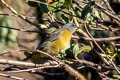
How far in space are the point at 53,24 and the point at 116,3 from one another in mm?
2178

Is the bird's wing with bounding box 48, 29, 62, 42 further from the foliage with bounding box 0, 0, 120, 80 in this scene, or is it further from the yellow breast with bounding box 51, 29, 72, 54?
the foliage with bounding box 0, 0, 120, 80

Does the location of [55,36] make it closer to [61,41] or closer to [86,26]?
[61,41]

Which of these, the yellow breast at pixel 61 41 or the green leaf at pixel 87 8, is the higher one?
the green leaf at pixel 87 8

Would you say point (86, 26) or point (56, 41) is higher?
point (86, 26)

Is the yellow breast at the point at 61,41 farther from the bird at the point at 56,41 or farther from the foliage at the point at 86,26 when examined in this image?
the foliage at the point at 86,26

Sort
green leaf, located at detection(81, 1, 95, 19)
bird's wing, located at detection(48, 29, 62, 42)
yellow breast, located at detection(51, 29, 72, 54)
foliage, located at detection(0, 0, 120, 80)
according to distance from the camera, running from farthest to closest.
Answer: bird's wing, located at detection(48, 29, 62, 42)
yellow breast, located at detection(51, 29, 72, 54)
foliage, located at detection(0, 0, 120, 80)
green leaf, located at detection(81, 1, 95, 19)

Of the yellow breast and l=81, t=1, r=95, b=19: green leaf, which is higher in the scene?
l=81, t=1, r=95, b=19: green leaf

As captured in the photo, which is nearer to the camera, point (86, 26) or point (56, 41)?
point (86, 26)

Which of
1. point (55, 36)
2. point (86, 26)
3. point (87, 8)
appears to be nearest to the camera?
point (87, 8)

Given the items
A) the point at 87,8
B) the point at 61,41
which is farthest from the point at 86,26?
the point at 61,41

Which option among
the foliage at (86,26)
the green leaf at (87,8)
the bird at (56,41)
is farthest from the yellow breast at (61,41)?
the green leaf at (87,8)

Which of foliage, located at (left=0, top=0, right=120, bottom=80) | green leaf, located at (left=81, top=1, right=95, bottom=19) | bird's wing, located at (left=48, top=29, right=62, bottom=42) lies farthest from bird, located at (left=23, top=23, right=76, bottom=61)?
green leaf, located at (left=81, top=1, right=95, bottom=19)

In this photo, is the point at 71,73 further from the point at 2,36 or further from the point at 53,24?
the point at 2,36

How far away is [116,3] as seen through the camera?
16.5 ft
